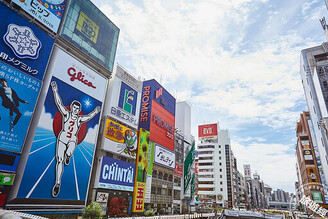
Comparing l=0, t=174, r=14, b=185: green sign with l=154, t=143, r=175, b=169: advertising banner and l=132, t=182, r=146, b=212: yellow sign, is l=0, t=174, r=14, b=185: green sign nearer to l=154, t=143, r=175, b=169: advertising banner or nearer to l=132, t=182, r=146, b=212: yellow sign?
l=132, t=182, r=146, b=212: yellow sign

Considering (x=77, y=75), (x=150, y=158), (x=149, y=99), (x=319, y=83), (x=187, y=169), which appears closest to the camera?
(x=77, y=75)

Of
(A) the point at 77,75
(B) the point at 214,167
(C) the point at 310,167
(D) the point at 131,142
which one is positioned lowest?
A: (D) the point at 131,142

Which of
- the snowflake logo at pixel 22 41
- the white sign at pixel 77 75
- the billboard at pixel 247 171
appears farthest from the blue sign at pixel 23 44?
the billboard at pixel 247 171

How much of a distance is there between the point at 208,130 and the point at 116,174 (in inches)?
3269

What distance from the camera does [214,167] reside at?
111 metres

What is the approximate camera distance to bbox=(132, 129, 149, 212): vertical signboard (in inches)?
1610

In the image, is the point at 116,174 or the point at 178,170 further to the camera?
Result: the point at 178,170

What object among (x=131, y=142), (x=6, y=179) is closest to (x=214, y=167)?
(x=131, y=142)

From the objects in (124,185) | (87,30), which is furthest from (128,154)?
(87,30)

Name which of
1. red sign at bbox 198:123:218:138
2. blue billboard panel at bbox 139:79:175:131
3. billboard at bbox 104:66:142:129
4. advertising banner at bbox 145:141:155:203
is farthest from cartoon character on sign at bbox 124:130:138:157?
red sign at bbox 198:123:218:138

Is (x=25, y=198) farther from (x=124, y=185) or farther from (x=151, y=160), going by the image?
(x=151, y=160)

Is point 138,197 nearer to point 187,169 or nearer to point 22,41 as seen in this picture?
point 187,169

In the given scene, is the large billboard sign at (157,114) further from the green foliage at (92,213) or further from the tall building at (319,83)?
the tall building at (319,83)

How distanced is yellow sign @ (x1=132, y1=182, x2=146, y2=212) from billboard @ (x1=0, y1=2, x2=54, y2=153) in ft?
77.0
